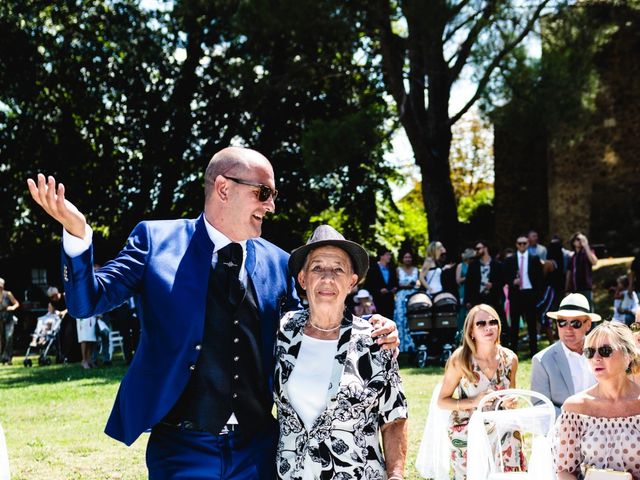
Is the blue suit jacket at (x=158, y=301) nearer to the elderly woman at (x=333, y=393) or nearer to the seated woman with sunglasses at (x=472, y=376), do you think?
the elderly woman at (x=333, y=393)

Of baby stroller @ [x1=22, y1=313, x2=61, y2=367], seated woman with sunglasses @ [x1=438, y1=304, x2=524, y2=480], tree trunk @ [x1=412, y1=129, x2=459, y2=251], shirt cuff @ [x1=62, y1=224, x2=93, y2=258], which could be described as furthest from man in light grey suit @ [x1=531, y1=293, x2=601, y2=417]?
baby stroller @ [x1=22, y1=313, x2=61, y2=367]

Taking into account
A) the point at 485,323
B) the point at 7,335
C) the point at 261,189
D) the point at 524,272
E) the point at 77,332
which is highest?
the point at 261,189

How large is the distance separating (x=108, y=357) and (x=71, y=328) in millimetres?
1283

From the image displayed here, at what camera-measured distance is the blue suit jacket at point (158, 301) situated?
3236mm

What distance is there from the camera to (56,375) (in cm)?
1596

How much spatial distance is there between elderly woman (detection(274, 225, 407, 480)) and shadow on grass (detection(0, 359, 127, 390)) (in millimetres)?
10804

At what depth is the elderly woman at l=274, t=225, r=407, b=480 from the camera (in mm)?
3455

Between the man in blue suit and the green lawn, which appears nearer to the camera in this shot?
the man in blue suit

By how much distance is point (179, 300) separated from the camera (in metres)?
3.43

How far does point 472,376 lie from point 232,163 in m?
3.52

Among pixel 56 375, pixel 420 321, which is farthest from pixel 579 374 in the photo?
pixel 56 375

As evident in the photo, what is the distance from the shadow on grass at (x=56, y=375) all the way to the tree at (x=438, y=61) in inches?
301

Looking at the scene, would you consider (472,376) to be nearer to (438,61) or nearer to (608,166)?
(438,61)

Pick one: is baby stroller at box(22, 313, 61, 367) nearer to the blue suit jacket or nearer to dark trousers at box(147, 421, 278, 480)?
the blue suit jacket
